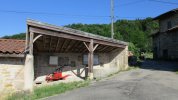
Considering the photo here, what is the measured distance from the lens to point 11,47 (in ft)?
55.4

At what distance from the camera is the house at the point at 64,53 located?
638 inches

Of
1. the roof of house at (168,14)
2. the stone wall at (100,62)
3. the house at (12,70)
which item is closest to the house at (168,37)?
the roof of house at (168,14)

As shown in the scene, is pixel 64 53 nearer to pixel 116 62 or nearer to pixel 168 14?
pixel 116 62

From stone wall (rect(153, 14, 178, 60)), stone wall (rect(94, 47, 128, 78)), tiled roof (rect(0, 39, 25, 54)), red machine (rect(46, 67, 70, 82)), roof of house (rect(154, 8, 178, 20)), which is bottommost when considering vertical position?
red machine (rect(46, 67, 70, 82))

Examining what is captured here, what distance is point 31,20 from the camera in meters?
16.5

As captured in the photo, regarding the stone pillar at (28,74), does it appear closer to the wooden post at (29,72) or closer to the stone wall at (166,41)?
the wooden post at (29,72)

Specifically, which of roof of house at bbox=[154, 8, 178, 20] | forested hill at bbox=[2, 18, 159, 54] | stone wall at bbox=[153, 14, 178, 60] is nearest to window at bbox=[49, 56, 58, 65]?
stone wall at bbox=[153, 14, 178, 60]

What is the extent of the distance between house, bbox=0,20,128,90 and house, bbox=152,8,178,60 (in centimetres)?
1229

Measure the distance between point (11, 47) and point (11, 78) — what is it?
1808 mm

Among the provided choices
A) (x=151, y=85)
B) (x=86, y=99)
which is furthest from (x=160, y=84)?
(x=86, y=99)

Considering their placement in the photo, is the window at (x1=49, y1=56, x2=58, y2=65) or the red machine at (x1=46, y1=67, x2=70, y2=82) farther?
the window at (x1=49, y1=56, x2=58, y2=65)

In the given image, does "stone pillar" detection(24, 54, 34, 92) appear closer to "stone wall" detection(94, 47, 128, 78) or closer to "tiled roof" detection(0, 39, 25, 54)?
"tiled roof" detection(0, 39, 25, 54)

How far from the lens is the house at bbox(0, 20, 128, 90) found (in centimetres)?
1620

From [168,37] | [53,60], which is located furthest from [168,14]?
[53,60]
